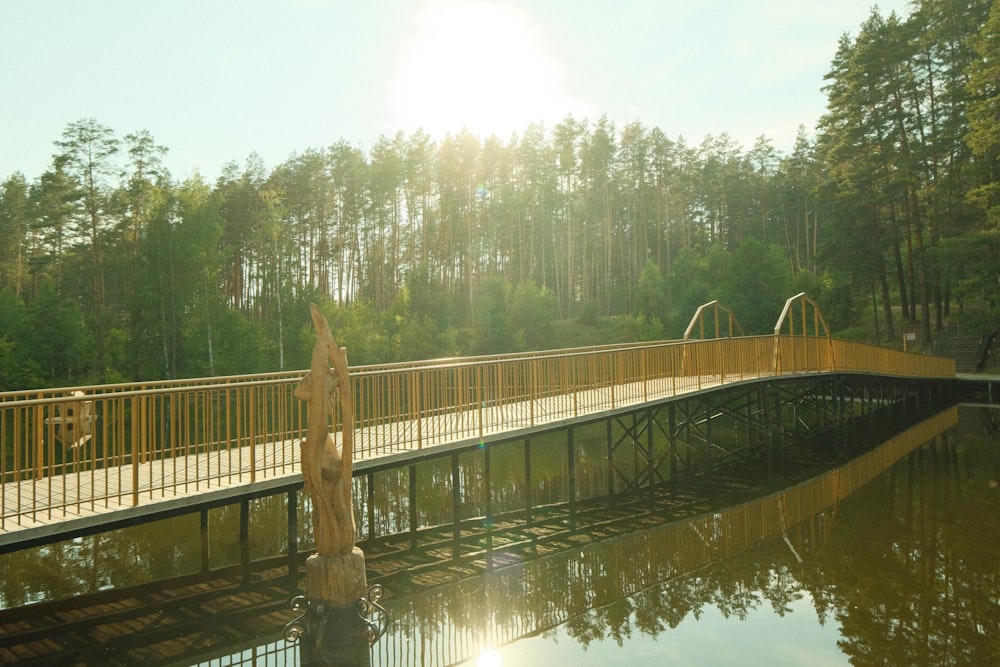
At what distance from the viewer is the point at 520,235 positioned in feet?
184

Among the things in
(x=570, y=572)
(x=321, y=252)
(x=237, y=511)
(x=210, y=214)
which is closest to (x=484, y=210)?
(x=321, y=252)

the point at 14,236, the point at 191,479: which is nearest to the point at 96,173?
the point at 14,236

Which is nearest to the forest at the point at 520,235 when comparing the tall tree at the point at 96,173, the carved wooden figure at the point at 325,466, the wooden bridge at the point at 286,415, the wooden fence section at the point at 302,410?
the tall tree at the point at 96,173

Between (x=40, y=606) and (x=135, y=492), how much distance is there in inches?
96.2

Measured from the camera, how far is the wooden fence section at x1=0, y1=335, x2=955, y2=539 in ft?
25.0

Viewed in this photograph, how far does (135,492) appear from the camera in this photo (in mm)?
7547

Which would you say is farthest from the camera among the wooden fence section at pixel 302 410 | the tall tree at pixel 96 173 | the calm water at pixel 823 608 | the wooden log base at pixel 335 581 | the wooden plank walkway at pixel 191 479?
the tall tree at pixel 96 173

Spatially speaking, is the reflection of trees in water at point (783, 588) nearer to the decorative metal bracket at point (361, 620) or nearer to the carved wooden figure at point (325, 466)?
the decorative metal bracket at point (361, 620)

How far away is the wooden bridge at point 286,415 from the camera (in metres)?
7.49

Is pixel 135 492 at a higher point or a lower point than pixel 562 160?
lower

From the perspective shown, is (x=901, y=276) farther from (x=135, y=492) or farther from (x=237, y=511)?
(x=135, y=492)

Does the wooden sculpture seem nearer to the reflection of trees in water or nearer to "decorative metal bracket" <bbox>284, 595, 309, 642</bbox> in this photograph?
"decorative metal bracket" <bbox>284, 595, 309, 642</bbox>

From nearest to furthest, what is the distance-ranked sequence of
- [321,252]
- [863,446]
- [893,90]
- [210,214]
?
[863,446], [210,214], [893,90], [321,252]

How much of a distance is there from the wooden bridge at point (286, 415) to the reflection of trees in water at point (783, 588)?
7.87 feet
